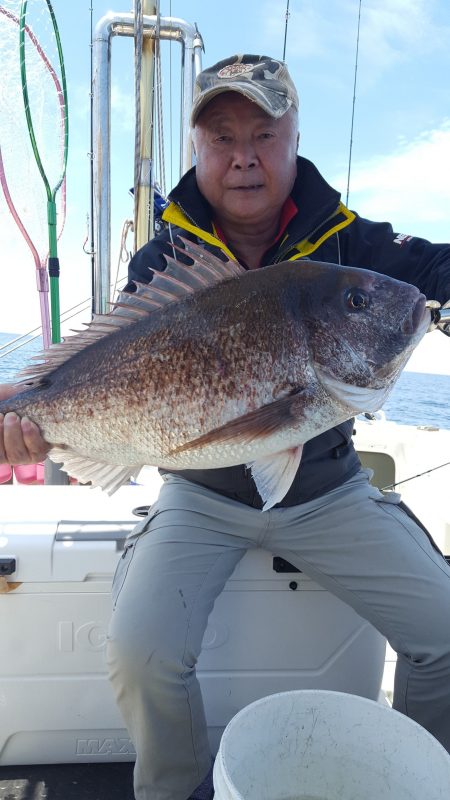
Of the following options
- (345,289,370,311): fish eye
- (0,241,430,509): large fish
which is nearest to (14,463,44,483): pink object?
(0,241,430,509): large fish

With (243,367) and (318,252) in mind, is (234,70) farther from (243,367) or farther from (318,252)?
(243,367)

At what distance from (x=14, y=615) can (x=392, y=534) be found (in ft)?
4.44

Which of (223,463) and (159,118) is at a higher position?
(159,118)

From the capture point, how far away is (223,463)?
1.80m

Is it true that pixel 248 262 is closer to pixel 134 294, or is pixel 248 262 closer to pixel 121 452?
pixel 134 294

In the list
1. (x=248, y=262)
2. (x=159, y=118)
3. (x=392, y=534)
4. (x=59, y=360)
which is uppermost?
(x=159, y=118)

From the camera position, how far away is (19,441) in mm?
1942

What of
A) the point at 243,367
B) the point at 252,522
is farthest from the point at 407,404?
the point at 243,367

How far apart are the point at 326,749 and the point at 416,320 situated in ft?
4.00

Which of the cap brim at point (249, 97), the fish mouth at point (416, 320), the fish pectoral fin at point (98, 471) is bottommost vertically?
the fish pectoral fin at point (98, 471)

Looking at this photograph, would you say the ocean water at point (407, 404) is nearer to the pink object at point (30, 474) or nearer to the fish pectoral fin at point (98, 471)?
the fish pectoral fin at point (98, 471)

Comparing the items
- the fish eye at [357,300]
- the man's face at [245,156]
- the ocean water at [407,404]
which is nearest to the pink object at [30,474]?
the ocean water at [407,404]

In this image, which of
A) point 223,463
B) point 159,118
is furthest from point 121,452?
point 159,118

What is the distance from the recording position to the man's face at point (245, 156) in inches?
90.5
